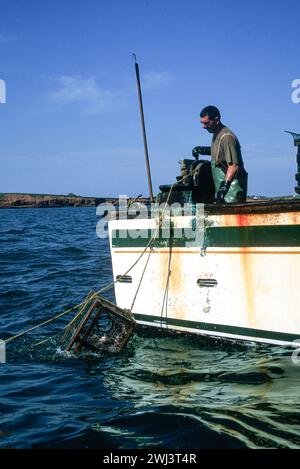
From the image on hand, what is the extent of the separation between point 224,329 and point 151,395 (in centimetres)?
146

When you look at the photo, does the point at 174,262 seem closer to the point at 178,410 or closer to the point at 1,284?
the point at 178,410

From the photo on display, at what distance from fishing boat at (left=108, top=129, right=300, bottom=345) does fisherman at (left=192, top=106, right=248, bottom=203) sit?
0.32 meters

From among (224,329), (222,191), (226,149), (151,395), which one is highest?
(226,149)

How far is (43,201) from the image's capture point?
5487 inches

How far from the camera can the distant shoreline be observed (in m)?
134

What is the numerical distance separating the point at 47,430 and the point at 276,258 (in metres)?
3.16

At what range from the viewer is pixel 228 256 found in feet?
18.5

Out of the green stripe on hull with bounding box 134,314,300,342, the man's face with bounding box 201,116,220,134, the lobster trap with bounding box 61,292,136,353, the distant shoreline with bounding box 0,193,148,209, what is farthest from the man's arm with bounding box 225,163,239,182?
the distant shoreline with bounding box 0,193,148,209

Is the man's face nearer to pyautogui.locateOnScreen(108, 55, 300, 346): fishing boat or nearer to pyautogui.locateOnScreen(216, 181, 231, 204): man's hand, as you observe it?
pyautogui.locateOnScreen(108, 55, 300, 346): fishing boat

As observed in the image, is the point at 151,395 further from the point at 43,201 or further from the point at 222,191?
the point at 43,201

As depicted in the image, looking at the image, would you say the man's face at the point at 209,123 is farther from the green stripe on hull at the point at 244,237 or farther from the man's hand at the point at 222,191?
the green stripe on hull at the point at 244,237

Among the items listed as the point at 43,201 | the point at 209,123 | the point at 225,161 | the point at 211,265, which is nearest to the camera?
the point at 211,265

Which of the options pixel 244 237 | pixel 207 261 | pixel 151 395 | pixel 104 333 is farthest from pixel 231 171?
pixel 151 395

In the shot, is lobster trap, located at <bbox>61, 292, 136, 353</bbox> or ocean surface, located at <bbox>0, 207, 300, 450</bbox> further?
lobster trap, located at <bbox>61, 292, 136, 353</bbox>
